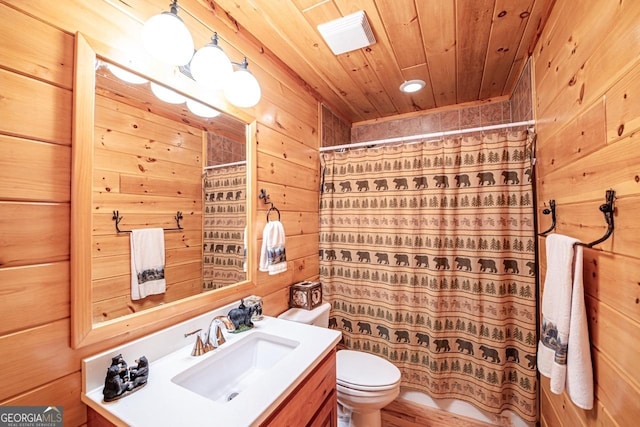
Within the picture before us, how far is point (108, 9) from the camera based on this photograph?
0.90 metres

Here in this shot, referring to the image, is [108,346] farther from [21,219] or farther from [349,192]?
[349,192]

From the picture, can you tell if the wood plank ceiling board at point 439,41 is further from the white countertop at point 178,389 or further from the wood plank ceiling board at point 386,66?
the white countertop at point 178,389

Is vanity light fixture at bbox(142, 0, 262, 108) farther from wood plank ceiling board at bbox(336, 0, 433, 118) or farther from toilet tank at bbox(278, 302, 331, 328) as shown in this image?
toilet tank at bbox(278, 302, 331, 328)

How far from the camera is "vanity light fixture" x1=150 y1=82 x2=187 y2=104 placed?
41.3 inches

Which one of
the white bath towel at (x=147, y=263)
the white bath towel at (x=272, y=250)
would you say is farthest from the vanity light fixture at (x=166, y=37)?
the white bath towel at (x=272, y=250)

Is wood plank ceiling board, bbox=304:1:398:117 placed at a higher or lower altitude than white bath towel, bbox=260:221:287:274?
higher

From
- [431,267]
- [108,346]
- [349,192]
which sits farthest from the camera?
[349,192]

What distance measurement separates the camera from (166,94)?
1.09 metres

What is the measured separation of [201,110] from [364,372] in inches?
66.1

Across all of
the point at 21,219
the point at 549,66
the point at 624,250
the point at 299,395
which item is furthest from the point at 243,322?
the point at 549,66

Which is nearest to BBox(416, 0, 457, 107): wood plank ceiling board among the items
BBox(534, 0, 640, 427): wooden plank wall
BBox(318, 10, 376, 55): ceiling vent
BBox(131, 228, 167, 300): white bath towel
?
BBox(318, 10, 376, 55): ceiling vent

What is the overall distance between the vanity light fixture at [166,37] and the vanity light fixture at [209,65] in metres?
0.11

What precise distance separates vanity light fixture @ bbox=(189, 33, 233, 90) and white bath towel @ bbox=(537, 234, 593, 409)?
1572mm

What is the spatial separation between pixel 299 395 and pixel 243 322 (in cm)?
48
